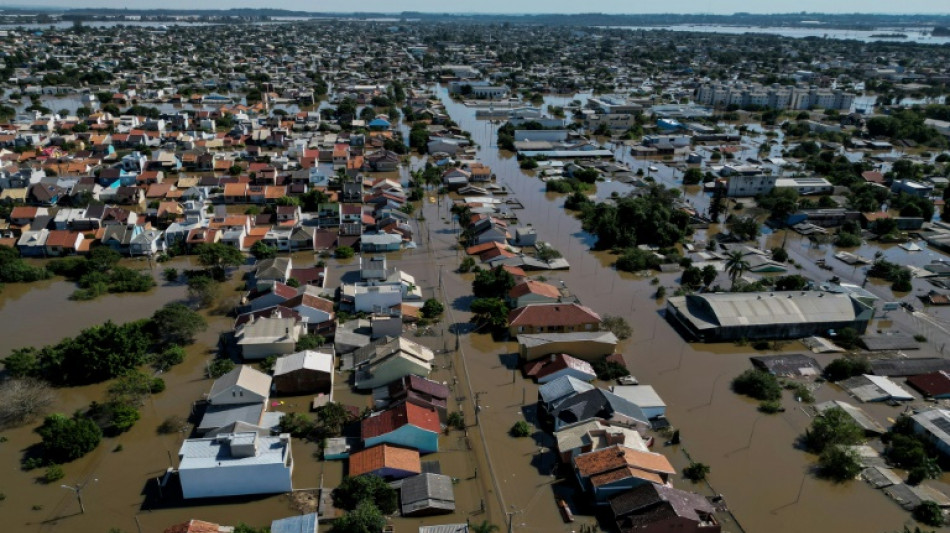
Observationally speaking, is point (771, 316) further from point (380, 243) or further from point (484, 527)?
point (380, 243)

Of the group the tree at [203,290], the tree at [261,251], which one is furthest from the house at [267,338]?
the tree at [261,251]

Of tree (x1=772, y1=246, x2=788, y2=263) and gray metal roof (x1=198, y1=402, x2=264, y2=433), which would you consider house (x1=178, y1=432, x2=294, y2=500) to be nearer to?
gray metal roof (x1=198, y1=402, x2=264, y2=433)

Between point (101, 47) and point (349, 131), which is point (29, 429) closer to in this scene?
point (349, 131)

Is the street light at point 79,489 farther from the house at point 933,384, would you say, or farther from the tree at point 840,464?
the house at point 933,384

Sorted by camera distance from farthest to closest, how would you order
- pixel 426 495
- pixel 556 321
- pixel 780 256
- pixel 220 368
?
pixel 780 256
pixel 556 321
pixel 220 368
pixel 426 495

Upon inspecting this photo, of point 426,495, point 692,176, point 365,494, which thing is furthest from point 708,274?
point 692,176

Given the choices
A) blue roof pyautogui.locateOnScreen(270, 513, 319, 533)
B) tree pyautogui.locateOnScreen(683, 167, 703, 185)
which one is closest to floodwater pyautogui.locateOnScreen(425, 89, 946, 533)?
blue roof pyautogui.locateOnScreen(270, 513, 319, 533)
